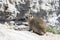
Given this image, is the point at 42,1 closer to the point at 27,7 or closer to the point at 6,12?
the point at 27,7

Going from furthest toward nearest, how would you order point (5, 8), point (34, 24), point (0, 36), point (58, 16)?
point (58, 16)
point (5, 8)
point (34, 24)
point (0, 36)

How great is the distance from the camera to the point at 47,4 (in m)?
11.1

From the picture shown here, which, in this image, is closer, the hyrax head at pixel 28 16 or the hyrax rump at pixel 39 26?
the hyrax rump at pixel 39 26

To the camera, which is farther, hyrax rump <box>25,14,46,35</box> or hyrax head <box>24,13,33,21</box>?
hyrax head <box>24,13,33,21</box>

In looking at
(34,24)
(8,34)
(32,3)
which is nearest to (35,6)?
(32,3)

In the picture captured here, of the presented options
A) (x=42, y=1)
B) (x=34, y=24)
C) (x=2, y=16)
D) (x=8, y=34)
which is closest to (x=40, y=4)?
(x=42, y=1)

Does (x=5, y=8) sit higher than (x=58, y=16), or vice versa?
(x=5, y=8)

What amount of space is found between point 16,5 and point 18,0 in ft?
0.72

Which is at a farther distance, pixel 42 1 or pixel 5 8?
pixel 42 1

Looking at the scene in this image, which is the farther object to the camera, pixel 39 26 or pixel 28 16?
pixel 28 16

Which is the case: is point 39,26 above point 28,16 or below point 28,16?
above

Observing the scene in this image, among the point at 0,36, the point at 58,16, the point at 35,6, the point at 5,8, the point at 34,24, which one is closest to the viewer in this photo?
the point at 0,36

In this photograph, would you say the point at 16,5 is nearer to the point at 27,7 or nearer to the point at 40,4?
the point at 27,7

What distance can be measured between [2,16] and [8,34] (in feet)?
14.4
